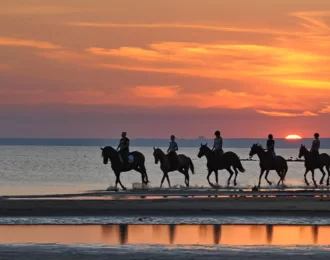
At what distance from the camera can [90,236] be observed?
67.5ft

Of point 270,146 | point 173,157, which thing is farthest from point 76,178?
point 270,146

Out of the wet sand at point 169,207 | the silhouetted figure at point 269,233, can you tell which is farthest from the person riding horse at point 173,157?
the silhouetted figure at point 269,233

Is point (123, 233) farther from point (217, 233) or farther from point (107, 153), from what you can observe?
point (107, 153)

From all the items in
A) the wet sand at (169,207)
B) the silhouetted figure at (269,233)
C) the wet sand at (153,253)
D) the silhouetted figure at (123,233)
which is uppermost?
the wet sand at (169,207)

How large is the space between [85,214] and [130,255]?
27.7 feet

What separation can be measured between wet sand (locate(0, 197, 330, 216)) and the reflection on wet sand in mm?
3142

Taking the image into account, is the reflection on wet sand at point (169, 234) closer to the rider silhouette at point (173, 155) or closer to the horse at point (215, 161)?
the rider silhouette at point (173, 155)

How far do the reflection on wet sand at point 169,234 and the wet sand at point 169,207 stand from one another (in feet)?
10.3

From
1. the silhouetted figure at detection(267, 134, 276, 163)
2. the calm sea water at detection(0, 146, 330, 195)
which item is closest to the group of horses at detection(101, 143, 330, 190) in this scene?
the silhouetted figure at detection(267, 134, 276, 163)

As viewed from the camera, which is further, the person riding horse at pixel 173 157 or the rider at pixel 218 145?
the person riding horse at pixel 173 157

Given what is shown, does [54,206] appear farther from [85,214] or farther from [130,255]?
[130,255]

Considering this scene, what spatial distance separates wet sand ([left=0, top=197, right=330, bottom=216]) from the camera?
25.9 meters

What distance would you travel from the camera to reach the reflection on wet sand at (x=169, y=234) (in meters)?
19.7

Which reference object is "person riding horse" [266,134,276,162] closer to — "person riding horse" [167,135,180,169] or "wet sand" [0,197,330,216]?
"person riding horse" [167,135,180,169]
